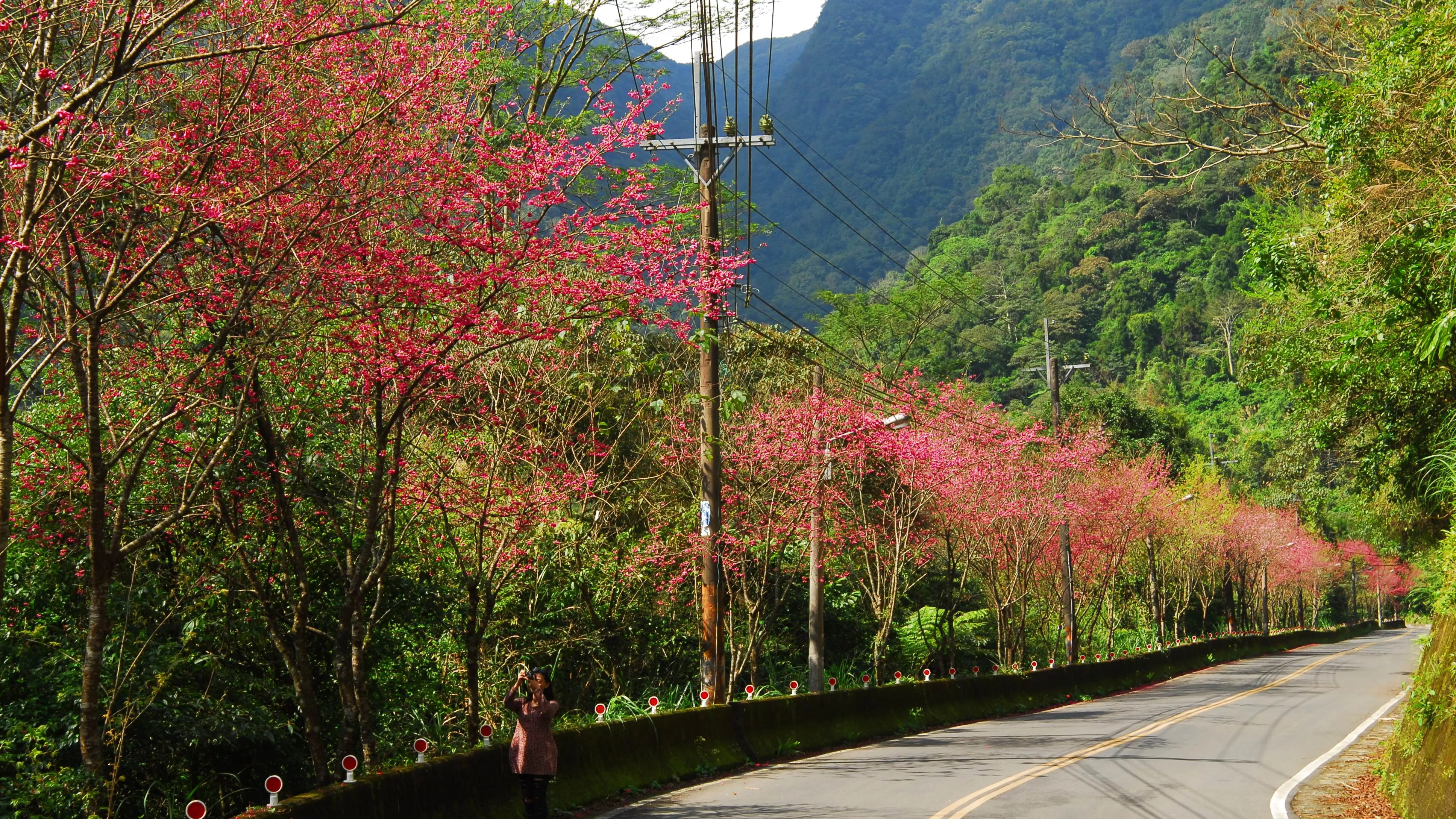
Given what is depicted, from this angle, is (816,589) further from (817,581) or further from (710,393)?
(710,393)

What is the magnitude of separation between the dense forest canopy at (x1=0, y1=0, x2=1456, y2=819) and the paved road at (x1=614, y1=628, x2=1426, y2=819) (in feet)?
9.76

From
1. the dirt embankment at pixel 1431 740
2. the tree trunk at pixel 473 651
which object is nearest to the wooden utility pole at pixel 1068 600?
the dirt embankment at pixel 1431 740

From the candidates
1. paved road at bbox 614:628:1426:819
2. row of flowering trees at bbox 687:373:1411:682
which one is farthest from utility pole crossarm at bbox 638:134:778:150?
paved road at bbox 614:628:1426:819

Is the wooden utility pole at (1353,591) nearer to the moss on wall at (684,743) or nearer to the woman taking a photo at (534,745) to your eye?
the moss on wall at (684,743)

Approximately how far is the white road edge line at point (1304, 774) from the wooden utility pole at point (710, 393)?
278 inches

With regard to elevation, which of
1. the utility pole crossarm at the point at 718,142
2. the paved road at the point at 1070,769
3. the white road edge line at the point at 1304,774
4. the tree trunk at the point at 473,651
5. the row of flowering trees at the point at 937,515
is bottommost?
the white road edge line at the point at 1304,774

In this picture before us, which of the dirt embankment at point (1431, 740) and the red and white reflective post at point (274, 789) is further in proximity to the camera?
the dirt embankment at point (1431, 740)

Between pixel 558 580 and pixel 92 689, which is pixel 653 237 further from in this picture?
pixel 558 580

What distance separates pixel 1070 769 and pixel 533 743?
8.05 meters

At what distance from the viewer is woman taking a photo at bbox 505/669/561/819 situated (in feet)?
34.3

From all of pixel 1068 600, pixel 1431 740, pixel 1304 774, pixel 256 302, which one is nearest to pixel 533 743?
pixel 256 302

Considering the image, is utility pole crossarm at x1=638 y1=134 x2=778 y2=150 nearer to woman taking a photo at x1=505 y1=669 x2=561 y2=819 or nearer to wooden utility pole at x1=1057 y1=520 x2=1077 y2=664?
woman taking a photo at x1=505 y1=669 x2=561 y2=819

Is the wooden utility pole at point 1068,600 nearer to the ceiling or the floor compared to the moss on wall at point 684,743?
nearer to the ceiling

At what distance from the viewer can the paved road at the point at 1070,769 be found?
12.5 m
